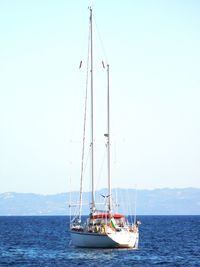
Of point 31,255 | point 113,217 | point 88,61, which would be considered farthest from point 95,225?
point 88,61

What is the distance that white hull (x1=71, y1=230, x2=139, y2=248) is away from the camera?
85125 millimetres

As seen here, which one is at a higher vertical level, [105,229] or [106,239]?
[105,229]

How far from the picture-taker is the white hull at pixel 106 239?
85.1 m

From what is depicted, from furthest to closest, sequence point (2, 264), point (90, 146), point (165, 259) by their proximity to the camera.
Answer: point (90, 146) → point (165, 259) → point (2, 264)

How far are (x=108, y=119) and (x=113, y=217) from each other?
1216cm

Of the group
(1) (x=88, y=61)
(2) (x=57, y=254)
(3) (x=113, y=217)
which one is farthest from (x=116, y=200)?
(1) (x=88, y=61)

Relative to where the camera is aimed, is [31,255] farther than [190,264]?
Yes

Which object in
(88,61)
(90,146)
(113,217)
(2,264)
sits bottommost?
(2,264)

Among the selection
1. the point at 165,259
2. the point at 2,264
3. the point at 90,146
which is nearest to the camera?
the point at 2,264

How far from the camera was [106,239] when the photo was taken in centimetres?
8500

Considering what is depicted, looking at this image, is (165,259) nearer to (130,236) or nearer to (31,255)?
(130,236)

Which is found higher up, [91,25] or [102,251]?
[91,25]

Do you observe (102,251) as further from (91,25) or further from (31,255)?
(91,25)

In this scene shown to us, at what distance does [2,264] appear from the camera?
7844cm
